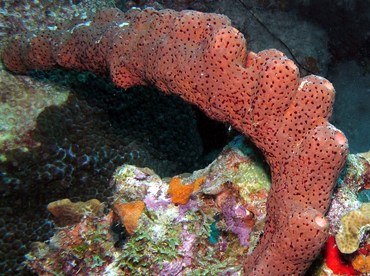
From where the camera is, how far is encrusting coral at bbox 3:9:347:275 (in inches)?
78.1

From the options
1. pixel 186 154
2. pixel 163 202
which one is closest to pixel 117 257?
pixel 163 202

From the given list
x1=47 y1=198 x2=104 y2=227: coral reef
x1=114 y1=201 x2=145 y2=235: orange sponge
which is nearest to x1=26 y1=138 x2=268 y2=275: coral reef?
x1=114 y1=201 x2=145 y2=235: orange sponge

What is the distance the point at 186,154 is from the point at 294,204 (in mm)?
2497

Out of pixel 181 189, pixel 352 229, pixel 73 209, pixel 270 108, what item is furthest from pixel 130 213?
pixel 352 229

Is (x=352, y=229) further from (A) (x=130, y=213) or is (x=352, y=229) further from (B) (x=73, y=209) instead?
(B) (x=73, y=209)

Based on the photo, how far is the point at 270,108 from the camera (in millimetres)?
2066

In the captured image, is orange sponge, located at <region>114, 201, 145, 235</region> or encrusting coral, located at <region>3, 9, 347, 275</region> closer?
encrusting coral, located at <region>3, 9, 347, 275</region>

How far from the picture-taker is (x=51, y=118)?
3564 millimetres

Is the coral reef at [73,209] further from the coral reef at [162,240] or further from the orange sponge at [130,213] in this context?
the orange sponge at [130,213]

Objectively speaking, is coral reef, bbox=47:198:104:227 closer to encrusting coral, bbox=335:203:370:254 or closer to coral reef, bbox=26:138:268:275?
coral reef, bbox=26:138:268:275

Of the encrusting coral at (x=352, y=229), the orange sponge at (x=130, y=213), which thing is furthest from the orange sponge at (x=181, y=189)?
the encrusting coral at (x=352, y=229)

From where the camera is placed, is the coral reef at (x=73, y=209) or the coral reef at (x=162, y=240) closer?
the coral reef at (x=162, y=240)

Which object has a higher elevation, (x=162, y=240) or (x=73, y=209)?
(x=162, y=240)

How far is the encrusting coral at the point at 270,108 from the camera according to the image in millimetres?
1984
